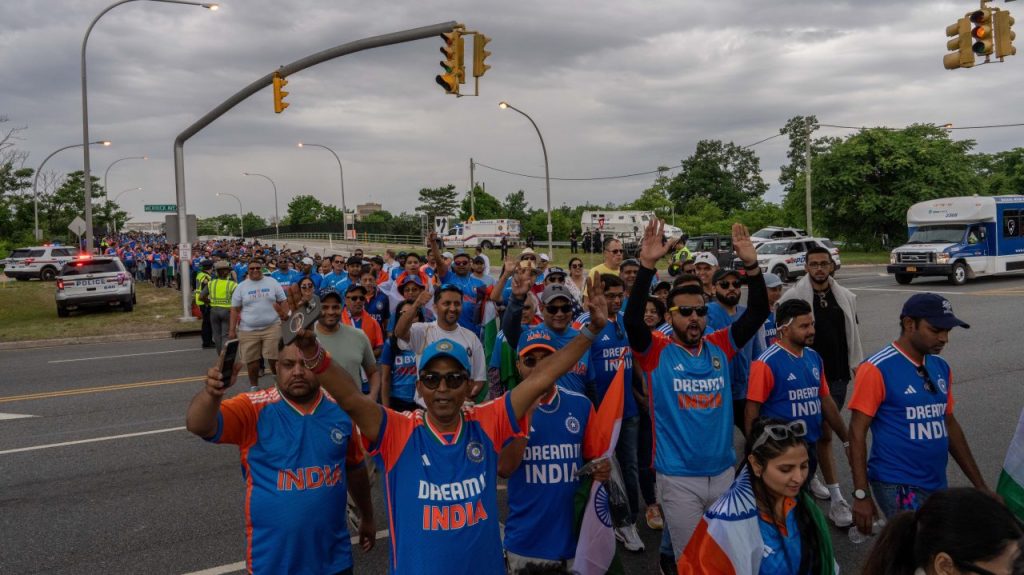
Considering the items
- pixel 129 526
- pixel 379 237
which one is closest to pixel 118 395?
pixel 129 526

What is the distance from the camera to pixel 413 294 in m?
7.18

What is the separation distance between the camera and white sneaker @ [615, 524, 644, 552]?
5.04 m

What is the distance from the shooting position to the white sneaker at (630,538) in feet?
16.5

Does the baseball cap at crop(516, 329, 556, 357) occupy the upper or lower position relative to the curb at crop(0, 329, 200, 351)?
upper

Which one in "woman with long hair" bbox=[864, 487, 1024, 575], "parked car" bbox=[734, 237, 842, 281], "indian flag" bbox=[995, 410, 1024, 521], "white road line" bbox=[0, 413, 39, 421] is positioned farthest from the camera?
"parked car" bbox=[734, 237, 842, 281]

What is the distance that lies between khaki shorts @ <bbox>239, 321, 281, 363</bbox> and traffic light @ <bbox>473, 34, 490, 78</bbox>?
668 centimetres

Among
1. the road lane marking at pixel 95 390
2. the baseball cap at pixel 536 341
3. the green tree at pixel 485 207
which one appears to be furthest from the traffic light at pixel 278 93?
the green tree at pixel 485 207

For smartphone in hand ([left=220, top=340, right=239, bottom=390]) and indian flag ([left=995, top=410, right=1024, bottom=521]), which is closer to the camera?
smartphone in hand ([left=220, top=340, right=239, bottom=390])

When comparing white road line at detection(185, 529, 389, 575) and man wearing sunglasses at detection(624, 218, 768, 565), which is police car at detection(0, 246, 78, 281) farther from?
man wearing sunglasses at detection(624, 218, 768, 565)

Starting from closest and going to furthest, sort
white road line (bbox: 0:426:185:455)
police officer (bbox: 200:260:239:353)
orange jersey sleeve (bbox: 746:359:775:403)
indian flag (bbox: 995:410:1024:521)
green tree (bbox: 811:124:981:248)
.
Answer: indian flag (bbox: 995:410:1024:521), orange jersey sleeve (bbox: 746:359:775:403), white road line (bbox: 0:426:185:455), police officer (bbox: 200:260:239:353), green tree (bbox: 811:124:981:248)

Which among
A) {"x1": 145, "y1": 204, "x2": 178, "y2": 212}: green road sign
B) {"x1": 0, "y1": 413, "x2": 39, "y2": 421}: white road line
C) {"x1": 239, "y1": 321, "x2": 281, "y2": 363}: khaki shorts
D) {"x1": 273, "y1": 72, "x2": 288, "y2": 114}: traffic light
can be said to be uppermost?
{"x1": 273, "y1": 72, "x2": 288, "y2": 114}: traffic light

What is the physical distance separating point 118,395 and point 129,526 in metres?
5.73

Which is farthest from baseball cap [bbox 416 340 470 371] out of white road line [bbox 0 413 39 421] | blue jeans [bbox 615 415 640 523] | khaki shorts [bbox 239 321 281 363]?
white road line [bbox 0 413 39 421]

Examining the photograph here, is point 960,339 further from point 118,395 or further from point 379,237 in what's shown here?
point 379,237
